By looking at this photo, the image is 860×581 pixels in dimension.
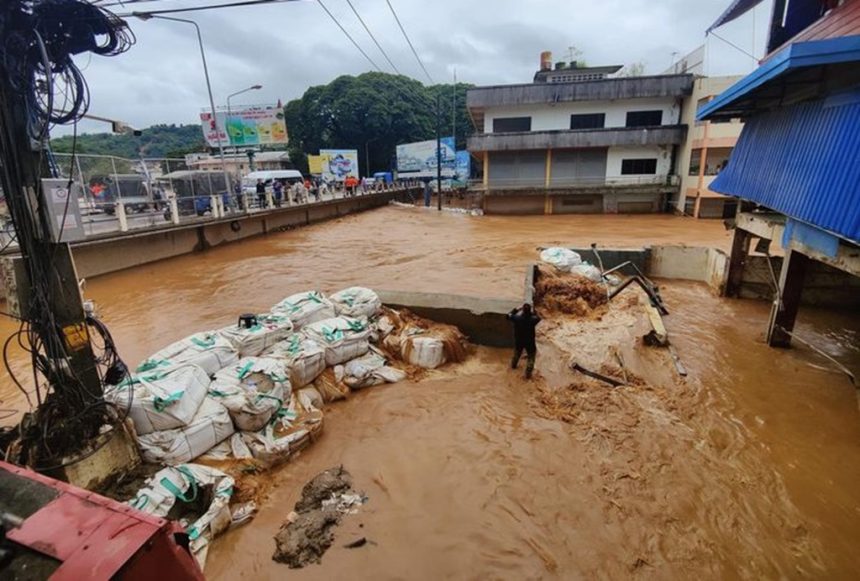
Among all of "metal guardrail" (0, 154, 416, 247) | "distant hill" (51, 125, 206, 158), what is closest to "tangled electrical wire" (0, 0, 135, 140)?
"metal guardrail" (0, 154, 416, 247)

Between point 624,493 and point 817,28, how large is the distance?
9507 millimetres

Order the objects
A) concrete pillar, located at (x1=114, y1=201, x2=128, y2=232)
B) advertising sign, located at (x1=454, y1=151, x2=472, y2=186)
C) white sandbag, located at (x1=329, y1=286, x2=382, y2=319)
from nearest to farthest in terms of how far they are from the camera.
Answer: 1. white sandbag, located at (x1=329, y1=286, x2=382, y2=319)
2. concrete pillar, located at (x1=114, y1=201, x2=128, y2=232)
3. advertising sign, located at (x1=454, y1=151, x2=472, y2=186)

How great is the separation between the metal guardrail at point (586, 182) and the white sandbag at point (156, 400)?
25.7 metres

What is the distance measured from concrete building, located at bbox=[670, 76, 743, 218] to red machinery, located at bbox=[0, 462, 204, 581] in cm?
2681

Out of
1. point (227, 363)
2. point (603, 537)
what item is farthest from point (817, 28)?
point (227, 363)

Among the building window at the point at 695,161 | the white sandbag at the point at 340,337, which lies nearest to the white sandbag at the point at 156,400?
the white sandbag at the point at 340,337

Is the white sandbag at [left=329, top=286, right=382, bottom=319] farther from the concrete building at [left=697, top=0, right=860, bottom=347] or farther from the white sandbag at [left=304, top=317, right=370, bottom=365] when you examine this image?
the concrete building at [left=697, top=0, right=860, bottom=347]

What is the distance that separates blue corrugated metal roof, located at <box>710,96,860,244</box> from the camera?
5316 mm

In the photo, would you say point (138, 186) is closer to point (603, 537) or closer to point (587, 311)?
point (587, 311)

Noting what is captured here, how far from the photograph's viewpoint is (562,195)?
28.2m

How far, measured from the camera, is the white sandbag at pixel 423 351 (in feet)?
22.7

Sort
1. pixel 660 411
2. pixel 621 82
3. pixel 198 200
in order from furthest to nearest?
pixel 621 82 < pixel 198 200 < pixel 660 411

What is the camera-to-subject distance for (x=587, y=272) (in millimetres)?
11445

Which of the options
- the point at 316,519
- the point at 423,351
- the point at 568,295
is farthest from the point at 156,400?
the point at 568,295
